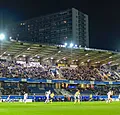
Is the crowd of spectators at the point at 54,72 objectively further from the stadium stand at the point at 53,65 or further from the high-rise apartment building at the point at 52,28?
the high-rise apartment building at the point at 52,28

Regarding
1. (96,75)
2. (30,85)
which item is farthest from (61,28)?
(30,85)

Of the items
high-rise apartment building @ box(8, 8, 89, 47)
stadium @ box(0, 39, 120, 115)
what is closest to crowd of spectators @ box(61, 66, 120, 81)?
stadium @ box(0, 39, 120, 115)

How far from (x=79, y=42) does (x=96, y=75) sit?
100763 millimetres

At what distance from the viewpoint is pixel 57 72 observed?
88188 millimetres

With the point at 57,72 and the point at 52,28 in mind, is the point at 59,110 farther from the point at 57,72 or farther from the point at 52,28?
the point at 52,28

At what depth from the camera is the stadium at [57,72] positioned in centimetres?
7450

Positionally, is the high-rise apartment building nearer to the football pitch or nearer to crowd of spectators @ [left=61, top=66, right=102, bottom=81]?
crowd of spectators @ [left=61, top=66, right=102, bottom=81]

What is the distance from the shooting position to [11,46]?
7575cm

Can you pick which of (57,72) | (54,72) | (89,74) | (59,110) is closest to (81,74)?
(89,74)

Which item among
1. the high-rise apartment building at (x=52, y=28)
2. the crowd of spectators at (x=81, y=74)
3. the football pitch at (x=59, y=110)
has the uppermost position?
the high-rise apartment building at (x=52, y=28)

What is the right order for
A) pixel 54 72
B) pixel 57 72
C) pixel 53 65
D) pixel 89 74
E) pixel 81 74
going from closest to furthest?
pixel 54 72
pixel 57 72
pixel 81 74
pixel 53 65
pixel 89 74

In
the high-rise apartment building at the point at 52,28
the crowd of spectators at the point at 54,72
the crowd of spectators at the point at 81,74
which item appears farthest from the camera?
the high-rise apartment building at the point at 52,28

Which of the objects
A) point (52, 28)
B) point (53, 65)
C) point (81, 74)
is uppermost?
point (52, 28)

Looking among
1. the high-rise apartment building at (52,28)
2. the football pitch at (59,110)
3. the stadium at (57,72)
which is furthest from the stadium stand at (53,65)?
the high-rise apartment building at (52,28)
